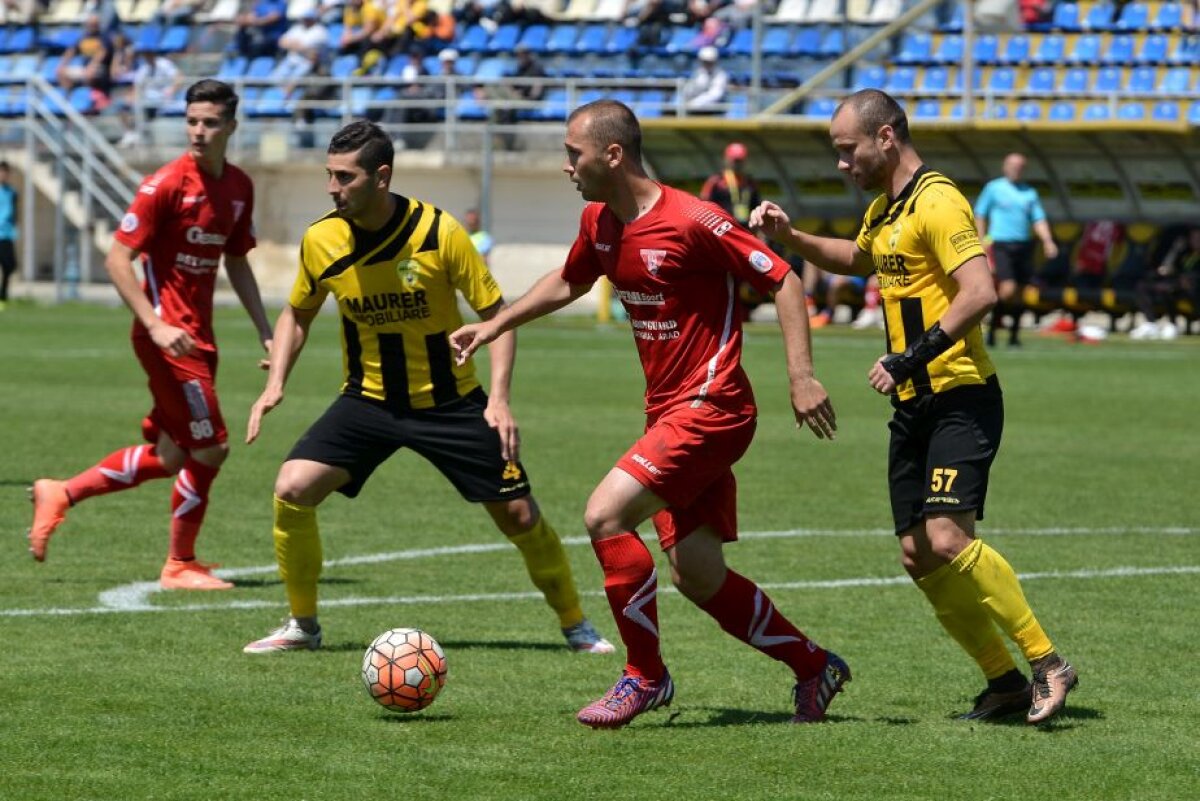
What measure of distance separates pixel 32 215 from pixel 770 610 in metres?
30.4

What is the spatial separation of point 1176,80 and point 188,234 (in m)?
23.9

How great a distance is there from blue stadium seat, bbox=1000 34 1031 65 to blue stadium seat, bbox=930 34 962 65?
0.75 m

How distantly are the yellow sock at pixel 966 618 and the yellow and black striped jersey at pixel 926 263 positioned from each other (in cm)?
59

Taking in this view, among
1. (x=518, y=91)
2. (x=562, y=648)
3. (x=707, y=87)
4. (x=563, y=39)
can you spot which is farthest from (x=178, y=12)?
(x=562, y=648)

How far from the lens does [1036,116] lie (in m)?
30.2

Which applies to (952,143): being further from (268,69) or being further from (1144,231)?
(268,69)

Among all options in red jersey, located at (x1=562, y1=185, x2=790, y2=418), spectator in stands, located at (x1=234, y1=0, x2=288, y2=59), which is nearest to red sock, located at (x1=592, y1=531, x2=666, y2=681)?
red jersey, located at (x1=562, y1=185, x2=790, y2=418)

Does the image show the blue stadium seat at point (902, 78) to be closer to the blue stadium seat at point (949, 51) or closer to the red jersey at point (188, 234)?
the blue stadium seat at point (949, 51)

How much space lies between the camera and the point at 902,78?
3241 cm

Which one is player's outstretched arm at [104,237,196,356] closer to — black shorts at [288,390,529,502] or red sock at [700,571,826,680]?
black shorts at [288,390,529,502]

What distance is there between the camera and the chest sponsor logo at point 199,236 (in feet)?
30.9

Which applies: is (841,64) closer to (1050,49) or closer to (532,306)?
(1050,49)

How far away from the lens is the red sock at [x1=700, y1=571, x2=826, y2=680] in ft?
21.6

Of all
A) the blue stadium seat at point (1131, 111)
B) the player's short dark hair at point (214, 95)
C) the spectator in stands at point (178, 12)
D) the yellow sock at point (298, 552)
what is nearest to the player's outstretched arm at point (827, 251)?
the yellow sock at point (298, 552)
